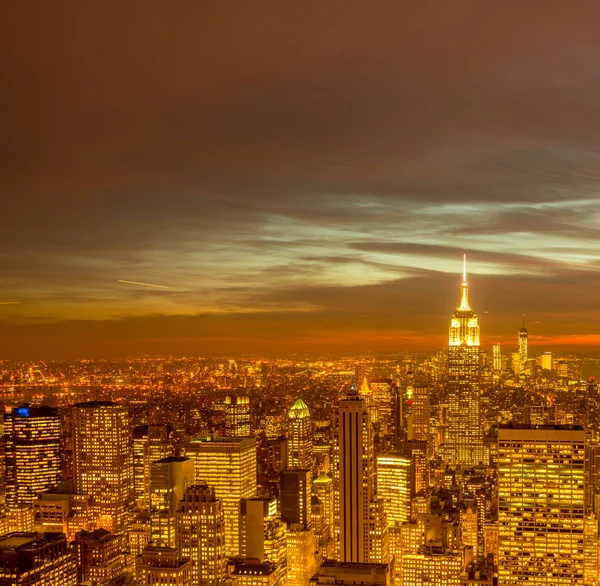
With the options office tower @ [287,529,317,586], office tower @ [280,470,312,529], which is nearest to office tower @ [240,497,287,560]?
office tower @ [287,529,317,586]

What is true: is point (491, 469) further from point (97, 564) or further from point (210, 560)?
point (97, 564)

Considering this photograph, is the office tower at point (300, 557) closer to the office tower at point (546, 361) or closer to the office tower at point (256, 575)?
the office tower at point (256, 575)

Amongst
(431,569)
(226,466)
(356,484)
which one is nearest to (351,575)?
(431,569)

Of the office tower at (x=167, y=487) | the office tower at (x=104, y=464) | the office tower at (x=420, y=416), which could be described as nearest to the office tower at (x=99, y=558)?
the office tower at (x=167, y=487)

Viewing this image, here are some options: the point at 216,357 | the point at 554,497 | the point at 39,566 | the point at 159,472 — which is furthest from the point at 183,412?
the point at 554,497

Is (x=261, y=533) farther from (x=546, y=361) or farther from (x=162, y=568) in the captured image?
(x=546, y=361)
